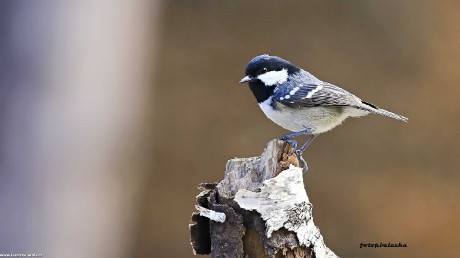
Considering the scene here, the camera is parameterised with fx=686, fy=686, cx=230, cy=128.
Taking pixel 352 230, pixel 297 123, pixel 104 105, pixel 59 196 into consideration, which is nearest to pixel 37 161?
pixel 59 196

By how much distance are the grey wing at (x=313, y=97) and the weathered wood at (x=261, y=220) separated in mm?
773

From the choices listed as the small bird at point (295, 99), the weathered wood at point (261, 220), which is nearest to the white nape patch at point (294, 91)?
the small bird at point (295, 99)

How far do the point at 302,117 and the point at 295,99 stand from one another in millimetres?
97

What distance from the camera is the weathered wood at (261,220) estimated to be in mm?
2291

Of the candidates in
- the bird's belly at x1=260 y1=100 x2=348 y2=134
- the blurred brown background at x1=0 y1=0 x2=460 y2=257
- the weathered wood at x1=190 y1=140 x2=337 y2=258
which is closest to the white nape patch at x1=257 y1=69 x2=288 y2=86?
the bird's belly at x1=260 y1=100 x2=348 y2=134

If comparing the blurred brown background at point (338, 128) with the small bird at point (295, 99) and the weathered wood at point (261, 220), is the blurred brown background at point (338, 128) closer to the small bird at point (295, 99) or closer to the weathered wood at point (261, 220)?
the small bird at point (295, 99)

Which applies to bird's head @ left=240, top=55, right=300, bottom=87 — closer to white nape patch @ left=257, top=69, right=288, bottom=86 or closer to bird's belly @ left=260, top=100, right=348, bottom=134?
white nape patch @ left=257, top=69, right=288, bottom=86

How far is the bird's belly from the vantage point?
323 centimetres

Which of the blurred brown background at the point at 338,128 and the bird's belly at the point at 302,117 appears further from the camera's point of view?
the blurred brown background at the point at 338,128

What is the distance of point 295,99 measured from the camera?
321cm

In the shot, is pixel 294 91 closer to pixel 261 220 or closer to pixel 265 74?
pixel 265 74

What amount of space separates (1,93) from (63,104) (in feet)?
1.07

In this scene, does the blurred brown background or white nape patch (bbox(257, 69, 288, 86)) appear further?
the blurred brown background

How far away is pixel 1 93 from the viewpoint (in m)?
3.48
